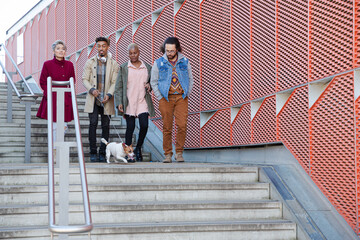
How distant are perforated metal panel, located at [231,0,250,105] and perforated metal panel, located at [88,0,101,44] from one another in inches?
264

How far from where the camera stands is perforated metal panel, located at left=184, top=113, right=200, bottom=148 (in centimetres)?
1034

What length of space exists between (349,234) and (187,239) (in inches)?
61.4

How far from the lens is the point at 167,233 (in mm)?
6105

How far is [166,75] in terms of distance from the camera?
9000 millimetres

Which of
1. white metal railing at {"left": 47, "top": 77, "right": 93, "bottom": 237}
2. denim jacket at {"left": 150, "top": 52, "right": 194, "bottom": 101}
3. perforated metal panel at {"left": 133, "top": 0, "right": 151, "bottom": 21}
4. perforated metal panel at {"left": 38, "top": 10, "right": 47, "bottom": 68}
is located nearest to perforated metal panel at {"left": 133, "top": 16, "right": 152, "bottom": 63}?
perforated metal panel at {"left": 133, "top": 0, "right": 151, "bottom": 21}

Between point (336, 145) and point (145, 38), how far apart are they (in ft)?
22.0

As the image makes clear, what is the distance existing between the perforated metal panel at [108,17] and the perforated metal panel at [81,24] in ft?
4.34

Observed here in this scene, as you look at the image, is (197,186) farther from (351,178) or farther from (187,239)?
(351,178)

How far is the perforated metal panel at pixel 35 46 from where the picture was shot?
2077cm

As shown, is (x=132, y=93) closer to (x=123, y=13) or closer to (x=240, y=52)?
(x=240, y=52)

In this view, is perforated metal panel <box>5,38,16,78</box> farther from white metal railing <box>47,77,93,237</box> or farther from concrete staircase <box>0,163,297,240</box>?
white metal railing <box>47,77,93,237</box>

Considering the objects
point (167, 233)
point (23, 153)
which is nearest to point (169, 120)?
point (23, 153)

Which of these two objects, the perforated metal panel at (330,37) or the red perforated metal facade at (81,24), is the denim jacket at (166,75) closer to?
the perforated metal panel at (330,37)

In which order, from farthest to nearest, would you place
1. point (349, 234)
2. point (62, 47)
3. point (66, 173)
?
point (62, 47), point (349, 234), point (66, 173)
